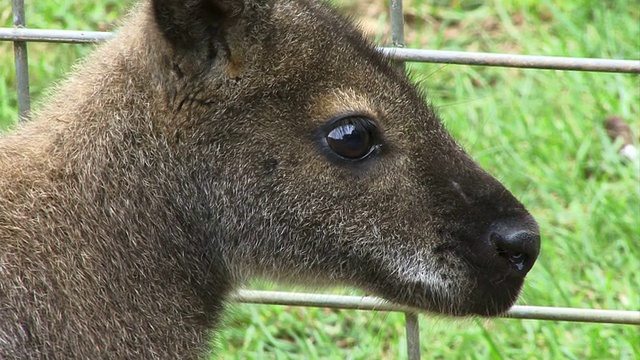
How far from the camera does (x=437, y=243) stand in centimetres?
394

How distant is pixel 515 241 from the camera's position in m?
3.88

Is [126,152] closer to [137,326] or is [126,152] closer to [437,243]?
[137,326]

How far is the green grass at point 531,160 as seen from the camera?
215 inches

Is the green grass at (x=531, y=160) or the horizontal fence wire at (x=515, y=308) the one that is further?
the green grass at (x=531, y=160)

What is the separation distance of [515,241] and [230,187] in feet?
3.06

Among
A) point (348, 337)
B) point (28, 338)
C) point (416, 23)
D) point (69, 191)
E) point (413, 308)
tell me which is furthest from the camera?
point (416, 23)

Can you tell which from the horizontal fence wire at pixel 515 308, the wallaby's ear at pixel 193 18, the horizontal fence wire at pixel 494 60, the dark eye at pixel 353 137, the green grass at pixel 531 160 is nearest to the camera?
the wallaby's ear at pixel 193 18

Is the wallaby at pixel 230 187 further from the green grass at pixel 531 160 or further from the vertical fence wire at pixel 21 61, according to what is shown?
the vertical fence wire at pixel 21 61

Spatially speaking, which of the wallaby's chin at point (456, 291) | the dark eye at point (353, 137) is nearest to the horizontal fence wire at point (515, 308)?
the wallaby's chin at point (456, 291)

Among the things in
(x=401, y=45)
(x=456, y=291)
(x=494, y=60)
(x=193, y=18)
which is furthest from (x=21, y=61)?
(x=456, y=291)

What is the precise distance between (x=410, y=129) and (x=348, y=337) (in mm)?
1859

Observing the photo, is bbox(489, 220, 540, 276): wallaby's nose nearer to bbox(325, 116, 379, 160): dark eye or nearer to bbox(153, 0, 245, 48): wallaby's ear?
bbox(325, 116, 379, 160): dark eye

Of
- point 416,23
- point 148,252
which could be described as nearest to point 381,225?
point 148,252

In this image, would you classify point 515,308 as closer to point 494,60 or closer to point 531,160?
point 494,60
